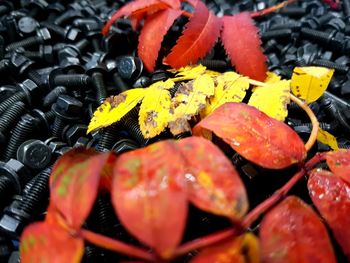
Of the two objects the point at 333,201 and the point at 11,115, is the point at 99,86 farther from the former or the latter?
the point at 333,201

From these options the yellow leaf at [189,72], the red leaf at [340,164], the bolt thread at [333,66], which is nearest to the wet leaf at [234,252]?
the red leaf at [340,164]

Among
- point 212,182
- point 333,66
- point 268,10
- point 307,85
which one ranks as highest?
point 212,182

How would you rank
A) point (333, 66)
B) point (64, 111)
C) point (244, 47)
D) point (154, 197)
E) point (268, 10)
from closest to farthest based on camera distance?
point (154, 197), point (64, 111), point (244, 47), point (333, 66), point (268, 10)

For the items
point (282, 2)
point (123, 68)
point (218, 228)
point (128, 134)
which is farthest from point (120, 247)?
point (282, 2)

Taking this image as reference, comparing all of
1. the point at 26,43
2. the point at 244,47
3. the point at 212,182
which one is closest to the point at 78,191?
the point at 212,182

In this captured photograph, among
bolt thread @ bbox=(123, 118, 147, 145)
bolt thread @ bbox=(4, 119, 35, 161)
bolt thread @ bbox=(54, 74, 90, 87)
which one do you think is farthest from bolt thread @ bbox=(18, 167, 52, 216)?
bolt thread @ bbox=(54, 74, 90, 87)

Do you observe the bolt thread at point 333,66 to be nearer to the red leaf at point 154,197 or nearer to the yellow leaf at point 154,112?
the yellow leaf at point 154,112

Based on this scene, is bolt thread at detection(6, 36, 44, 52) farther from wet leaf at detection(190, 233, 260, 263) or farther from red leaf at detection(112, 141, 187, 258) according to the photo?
wet leaf at detection(190, 233, 260, 263)

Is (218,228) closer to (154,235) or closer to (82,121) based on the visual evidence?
(154,235)
